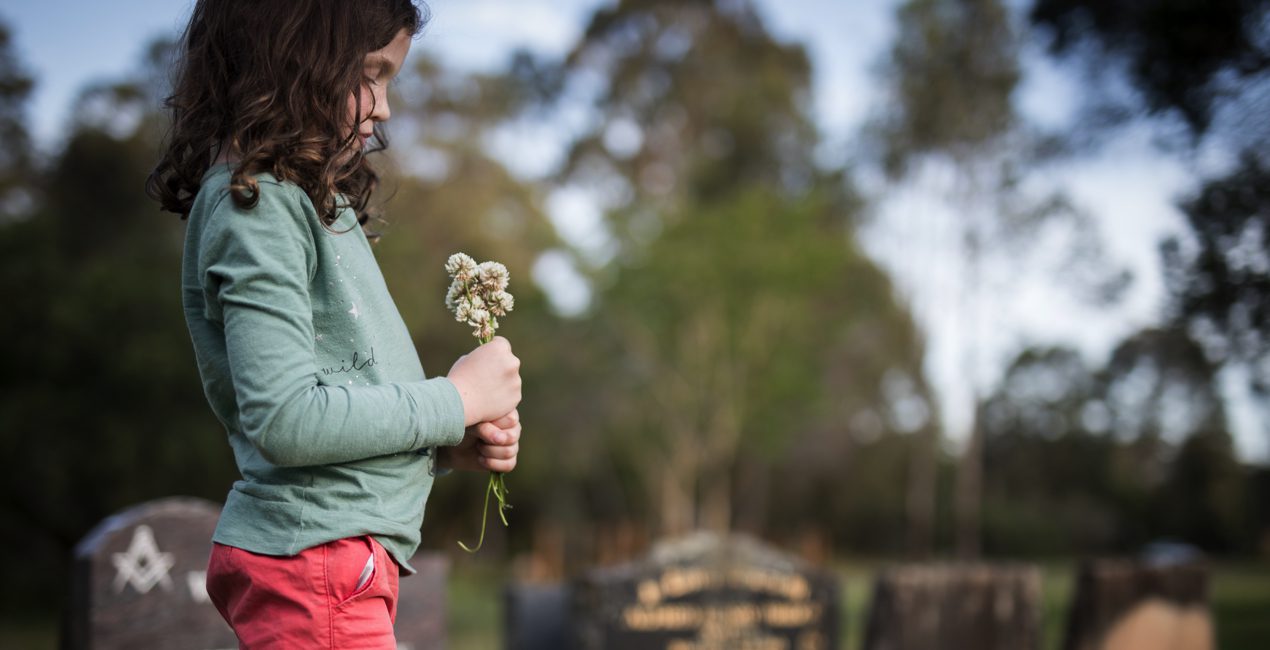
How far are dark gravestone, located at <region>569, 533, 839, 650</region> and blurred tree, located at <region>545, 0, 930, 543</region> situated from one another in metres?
11.1

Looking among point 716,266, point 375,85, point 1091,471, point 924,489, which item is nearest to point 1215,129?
point 375,85

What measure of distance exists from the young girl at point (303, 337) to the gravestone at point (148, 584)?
6.53 feet

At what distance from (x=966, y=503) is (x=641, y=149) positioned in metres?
9.96

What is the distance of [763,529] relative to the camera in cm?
2978

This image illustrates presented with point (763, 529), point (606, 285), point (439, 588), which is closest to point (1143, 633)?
point (439, 588)

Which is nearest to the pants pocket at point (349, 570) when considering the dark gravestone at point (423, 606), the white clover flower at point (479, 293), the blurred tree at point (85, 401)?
the white clover flower at point (479, 293)

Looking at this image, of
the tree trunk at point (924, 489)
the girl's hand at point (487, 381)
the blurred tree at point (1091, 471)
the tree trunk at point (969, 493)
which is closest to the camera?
the girl's hand at point (487, 381)

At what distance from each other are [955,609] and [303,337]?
230 inches

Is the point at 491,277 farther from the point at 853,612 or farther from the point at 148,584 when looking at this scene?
the point at 853,612

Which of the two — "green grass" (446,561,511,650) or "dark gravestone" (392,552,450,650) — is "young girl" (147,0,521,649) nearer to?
"dark gravestone" (392,552,450,650)

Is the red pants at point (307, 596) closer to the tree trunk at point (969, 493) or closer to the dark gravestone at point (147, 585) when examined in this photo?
the dark gravestone at point (147, 585)

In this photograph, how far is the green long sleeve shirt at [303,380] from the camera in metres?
1.19

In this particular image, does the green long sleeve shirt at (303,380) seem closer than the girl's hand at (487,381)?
Yes

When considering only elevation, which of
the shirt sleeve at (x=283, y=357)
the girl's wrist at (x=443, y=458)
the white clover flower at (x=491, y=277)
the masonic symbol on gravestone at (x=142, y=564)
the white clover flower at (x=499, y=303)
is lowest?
the masonic symbol on gravestone at (x=142, y=564)
